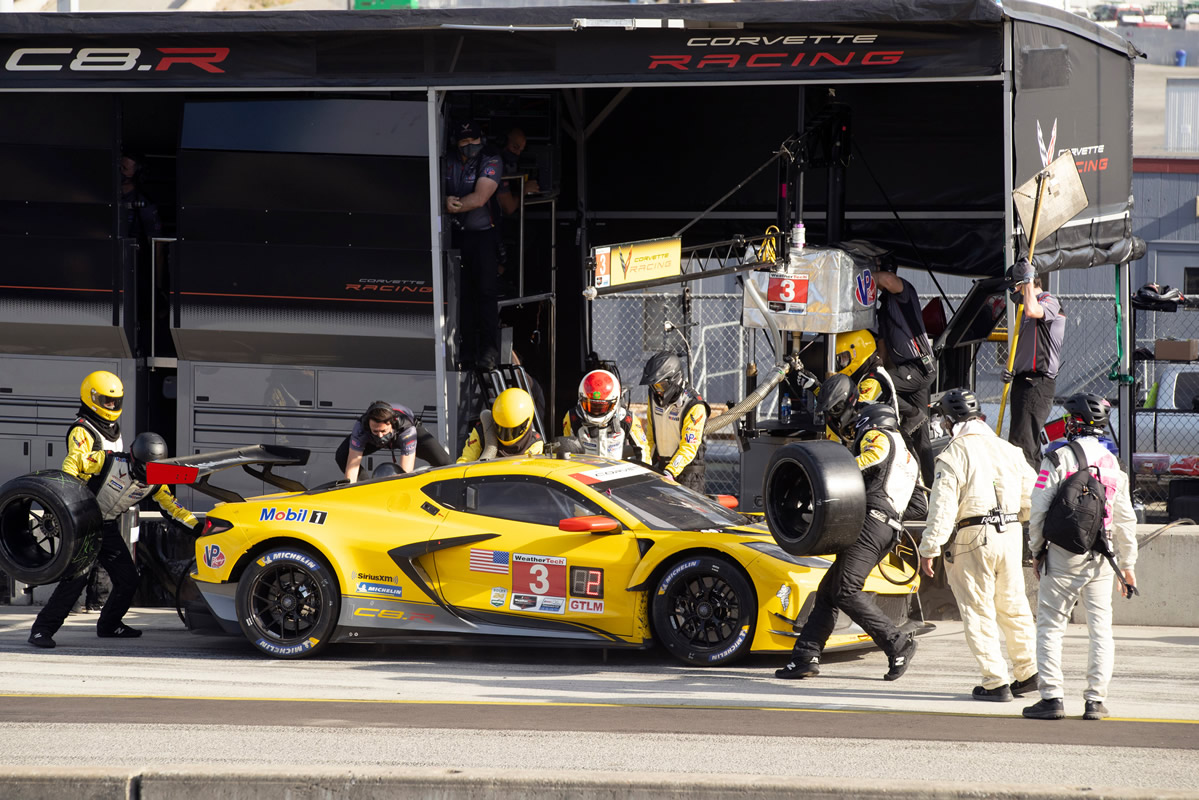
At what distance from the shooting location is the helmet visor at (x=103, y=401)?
10420 millimetres

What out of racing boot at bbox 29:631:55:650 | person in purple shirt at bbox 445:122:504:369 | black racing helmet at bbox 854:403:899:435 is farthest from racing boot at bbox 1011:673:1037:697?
racing boot at bbox 29:631:55:650

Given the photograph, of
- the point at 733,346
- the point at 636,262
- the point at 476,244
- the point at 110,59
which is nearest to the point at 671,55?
the point at 636,262

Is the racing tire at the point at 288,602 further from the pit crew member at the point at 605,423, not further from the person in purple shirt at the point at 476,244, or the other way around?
the person in purple shirt at the point at 476,244

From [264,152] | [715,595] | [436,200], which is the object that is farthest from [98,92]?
[715,595]

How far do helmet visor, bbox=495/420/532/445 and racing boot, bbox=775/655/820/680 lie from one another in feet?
9.91

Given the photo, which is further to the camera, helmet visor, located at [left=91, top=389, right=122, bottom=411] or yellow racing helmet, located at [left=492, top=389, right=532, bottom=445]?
yellow racing helmet, located at [left=492, top=389, right=532, bottom=445]

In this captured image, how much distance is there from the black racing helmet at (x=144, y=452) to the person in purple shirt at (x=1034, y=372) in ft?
20.9

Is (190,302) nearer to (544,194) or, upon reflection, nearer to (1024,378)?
(544,194)

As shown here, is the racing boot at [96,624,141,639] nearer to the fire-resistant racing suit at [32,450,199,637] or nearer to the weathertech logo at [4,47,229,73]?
the fire-resistant racing suit at [32,450,199,637]

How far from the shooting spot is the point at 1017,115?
10.6 metres

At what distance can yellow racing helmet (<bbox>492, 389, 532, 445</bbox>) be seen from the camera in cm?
1064

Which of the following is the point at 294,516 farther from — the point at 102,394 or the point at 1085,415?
the point at 1085,415

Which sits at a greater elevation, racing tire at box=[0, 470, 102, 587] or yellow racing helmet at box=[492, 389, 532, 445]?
yellow racing helmet at box=[492, 389, 532, 445]

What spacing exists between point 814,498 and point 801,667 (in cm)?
103
